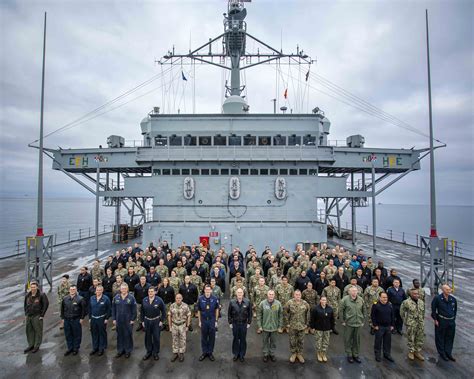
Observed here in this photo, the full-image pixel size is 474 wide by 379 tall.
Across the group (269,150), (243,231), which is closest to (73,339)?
(243,231)

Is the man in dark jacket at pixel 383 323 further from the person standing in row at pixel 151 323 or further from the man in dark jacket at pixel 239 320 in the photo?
the person standing in row at pixel 151 323

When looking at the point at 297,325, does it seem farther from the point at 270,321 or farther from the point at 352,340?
the point at 352,340

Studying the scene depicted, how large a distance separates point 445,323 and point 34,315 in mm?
10059

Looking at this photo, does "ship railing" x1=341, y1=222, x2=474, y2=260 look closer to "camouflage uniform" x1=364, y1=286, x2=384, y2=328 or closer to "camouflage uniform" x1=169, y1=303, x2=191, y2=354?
"camouflage uniform" x1=364, y1=286, x2=384, y2=328

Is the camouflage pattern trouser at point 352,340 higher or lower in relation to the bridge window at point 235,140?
lower

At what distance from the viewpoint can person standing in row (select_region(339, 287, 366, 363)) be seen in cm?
645

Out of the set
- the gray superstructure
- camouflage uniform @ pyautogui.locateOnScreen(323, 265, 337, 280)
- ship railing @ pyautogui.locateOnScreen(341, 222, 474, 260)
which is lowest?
ship railing @ pyautogui.locateOnScreen(341, 222, 474, 260)

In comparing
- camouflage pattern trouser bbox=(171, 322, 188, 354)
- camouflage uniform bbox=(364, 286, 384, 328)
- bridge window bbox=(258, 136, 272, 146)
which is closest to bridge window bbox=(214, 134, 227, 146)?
bridge window bbox=(258, 136, 272, 146)

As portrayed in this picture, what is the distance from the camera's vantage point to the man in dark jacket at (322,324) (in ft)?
21.0

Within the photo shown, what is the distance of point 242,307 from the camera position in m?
6.50

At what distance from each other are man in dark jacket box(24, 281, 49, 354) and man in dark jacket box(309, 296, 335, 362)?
6.67 m

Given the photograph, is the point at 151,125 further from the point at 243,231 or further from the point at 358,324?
the point at 358,324

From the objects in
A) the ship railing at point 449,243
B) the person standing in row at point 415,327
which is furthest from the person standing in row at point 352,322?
the ship railing at point 449,243

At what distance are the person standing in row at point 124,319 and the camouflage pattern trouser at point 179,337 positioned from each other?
1.07m
